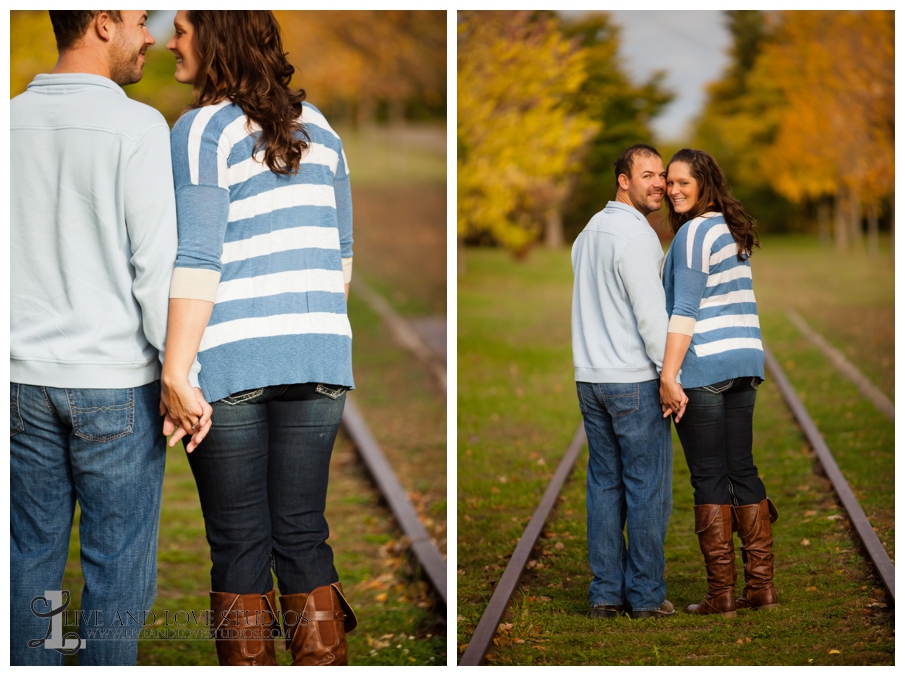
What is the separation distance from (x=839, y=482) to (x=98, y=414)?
9.61 feet

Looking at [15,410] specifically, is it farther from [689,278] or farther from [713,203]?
[713,203]

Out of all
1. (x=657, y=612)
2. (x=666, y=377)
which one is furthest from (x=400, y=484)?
(x=666, y=377)

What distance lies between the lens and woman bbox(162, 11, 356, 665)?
266cm

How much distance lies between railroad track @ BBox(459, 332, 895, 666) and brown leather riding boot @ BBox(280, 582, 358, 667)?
2.15ft

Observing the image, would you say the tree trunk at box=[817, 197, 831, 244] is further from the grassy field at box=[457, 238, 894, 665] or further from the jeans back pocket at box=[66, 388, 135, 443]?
the jeans back pocket at box=[66, 388, 135, 443]

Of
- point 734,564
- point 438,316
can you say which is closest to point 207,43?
point 734,564

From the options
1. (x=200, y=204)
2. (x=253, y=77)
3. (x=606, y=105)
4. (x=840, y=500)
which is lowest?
(x=840, y=500)

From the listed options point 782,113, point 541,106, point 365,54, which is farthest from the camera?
point 365,54

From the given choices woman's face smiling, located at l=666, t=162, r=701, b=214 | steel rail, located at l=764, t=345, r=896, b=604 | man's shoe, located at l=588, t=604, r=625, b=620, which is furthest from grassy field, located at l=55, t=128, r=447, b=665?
woman's face smiling, located at l=666, t=162, r=701, b=214

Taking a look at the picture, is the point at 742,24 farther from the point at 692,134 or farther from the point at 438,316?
the point at 438,316

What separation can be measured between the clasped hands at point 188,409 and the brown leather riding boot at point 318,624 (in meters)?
0.61

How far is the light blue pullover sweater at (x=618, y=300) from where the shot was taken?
128 inches

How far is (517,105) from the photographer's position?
855 cm

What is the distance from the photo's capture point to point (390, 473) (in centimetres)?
593
